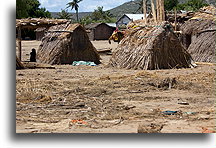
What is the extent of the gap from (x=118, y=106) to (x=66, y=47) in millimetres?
8456

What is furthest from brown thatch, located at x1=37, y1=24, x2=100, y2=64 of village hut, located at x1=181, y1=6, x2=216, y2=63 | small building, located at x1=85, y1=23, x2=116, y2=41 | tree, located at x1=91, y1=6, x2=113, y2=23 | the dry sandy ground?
tree, located at x1=91, y1=6, x2=113, y2=23

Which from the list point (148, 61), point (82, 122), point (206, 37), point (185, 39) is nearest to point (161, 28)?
point (148, 61)

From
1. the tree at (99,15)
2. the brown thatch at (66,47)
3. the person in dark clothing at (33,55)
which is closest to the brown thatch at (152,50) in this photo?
the brown thatch at (66,47)

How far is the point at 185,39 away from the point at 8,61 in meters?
12.2

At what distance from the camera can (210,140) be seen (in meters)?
3.87

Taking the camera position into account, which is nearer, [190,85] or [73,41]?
[190,85]

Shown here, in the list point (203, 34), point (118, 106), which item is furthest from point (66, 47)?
point (118, 106)

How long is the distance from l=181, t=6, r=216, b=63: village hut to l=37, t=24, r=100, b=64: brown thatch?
3370 millimetres

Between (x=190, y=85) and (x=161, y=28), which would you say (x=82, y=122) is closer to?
(x=190, y=85)

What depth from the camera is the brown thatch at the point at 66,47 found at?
44.5ft

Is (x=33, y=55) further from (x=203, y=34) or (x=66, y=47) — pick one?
(x=203, y=34)

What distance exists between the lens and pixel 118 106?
5.48 meters

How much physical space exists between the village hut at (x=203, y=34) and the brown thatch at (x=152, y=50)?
6.96 feet
